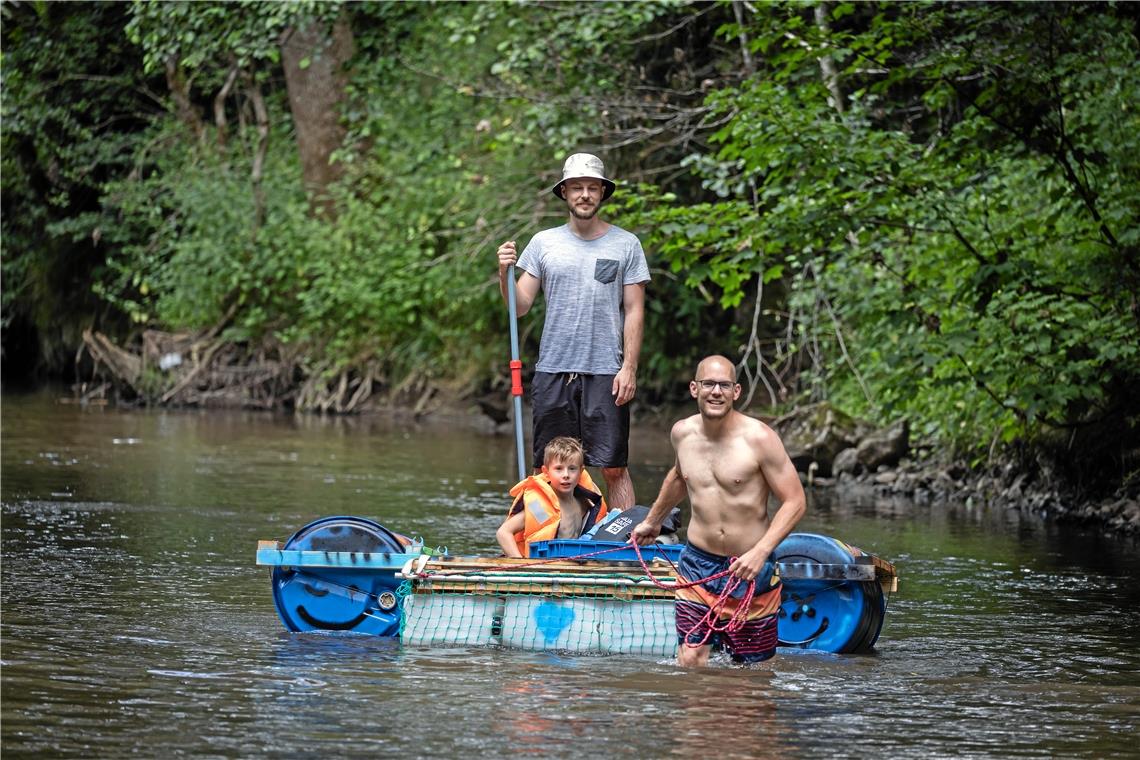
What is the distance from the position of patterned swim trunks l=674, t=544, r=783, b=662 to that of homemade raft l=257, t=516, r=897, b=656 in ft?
1.22

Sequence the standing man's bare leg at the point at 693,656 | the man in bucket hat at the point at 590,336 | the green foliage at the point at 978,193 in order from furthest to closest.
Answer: the green foliage at the point at 978,193 → the man in bucket hat at the point at 590,336 → the standing man's bare leg at the point at 693,656

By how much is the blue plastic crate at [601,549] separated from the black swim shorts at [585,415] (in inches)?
28.7

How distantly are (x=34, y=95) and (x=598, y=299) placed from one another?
21559 mm

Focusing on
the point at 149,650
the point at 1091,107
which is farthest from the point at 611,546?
the point at 1091,107

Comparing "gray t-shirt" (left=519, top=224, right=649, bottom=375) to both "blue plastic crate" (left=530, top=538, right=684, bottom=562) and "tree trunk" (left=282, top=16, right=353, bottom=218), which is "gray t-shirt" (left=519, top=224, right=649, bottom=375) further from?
"tree trunk" (left=282, top=16, right=353, bottom=218)

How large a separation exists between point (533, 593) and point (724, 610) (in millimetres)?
1025

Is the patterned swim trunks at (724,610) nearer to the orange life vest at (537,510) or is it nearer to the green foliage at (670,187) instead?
the orange life vest at (537,510)

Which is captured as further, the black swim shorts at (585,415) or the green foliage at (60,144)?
the green foliage at (60,144)

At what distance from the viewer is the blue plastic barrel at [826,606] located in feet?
25.8

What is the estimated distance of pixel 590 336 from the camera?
9094mm

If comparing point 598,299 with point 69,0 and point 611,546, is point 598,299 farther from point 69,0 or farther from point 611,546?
point 69,0

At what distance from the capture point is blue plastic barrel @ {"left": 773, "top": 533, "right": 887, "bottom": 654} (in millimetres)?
7879

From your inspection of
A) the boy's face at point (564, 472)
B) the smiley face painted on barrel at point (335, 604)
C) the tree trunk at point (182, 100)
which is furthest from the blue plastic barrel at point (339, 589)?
the tree trunk at point (182, 100)

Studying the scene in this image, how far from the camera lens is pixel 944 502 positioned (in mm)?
15281
